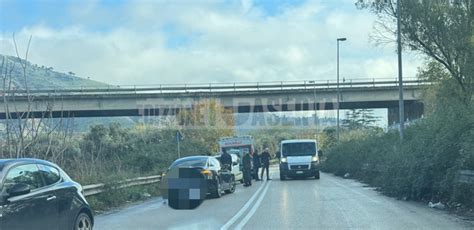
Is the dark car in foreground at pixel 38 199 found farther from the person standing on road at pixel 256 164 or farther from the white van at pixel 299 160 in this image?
the white van at pixel 299 160

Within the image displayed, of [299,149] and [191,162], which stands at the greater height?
[191,162]

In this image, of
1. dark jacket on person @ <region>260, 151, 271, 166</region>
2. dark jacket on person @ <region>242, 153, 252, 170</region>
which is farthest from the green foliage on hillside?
dark jacket on person @ <region>260, 151, 271, 166</region>

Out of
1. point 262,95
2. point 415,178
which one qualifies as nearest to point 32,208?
point 415,178

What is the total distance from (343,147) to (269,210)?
26859 mm

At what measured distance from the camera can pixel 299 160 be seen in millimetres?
31766

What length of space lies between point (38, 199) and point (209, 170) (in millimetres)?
10848

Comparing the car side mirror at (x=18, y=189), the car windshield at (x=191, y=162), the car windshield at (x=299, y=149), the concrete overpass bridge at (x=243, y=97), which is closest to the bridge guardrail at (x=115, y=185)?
the car windshield at (x=191, y=162)

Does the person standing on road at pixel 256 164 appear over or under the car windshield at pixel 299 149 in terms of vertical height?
under

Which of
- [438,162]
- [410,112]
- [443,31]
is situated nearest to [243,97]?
[410,112]

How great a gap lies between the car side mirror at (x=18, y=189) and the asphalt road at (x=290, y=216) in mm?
4064

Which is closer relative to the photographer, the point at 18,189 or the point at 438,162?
the point at 18,189

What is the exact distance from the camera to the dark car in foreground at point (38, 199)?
7738 millimetres

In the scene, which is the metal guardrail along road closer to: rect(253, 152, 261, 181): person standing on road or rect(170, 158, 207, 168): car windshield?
rect(170, 158, 207, 168): car windshield

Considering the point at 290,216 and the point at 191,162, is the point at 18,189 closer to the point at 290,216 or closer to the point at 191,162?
the point at 290,216
